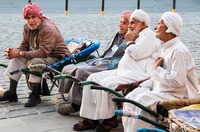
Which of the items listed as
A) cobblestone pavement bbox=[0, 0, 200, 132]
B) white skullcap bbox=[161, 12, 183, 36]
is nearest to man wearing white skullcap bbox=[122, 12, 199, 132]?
white skullcap bbox=[161, 12, 183, 36]

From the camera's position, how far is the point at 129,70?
18.9 feet

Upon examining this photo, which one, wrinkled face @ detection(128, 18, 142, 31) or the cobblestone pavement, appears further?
the cobblestone pavement

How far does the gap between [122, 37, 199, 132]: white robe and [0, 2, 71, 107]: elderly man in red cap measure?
6.69ft

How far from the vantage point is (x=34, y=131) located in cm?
575

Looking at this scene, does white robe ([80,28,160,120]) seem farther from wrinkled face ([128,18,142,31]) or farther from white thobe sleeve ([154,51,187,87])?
white thobe sleeve ([154,51,187,87])

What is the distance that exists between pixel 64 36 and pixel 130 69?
7.51m

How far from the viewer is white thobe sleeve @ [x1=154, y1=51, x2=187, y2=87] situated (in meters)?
4.78

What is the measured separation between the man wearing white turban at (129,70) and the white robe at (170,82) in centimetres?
56

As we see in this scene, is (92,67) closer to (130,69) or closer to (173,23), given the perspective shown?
(130,69)

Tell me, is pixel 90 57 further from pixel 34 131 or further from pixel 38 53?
pixel 34 131

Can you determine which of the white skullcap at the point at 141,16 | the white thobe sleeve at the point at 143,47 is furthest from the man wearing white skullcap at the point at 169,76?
the white skullcap at the point at 141,16

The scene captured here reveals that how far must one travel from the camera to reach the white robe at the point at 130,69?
5590 millimetres

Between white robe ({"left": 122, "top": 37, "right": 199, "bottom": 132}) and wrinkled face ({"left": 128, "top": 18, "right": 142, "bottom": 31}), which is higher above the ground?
wrinkled face ({"left": 128, "top": 18, "right": 142, "bottom": 31})

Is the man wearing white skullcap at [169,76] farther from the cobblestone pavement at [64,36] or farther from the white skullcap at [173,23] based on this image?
the cobblestone pavement at [64,36]
